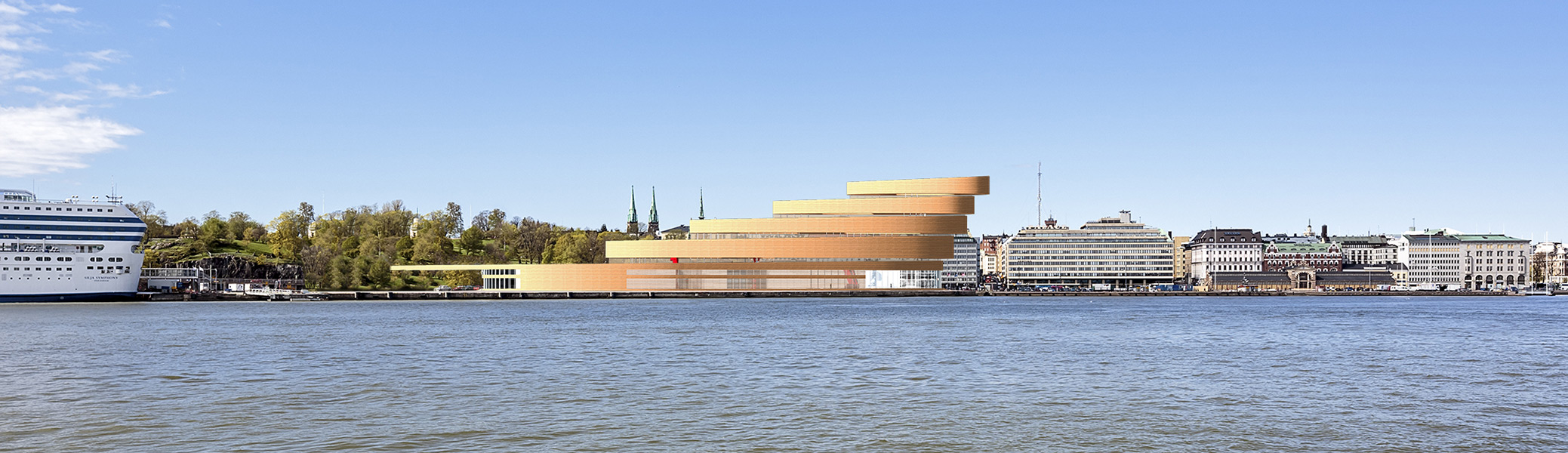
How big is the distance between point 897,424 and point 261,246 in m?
178

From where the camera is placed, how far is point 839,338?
47.9 metres

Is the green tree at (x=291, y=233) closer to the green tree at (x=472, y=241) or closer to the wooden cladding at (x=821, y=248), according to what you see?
the green tree at (x=472, y=241)

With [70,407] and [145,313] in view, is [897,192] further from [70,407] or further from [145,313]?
[70,407]

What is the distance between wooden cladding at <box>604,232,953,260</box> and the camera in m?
136

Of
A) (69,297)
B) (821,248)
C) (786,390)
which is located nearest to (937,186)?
(821,248)

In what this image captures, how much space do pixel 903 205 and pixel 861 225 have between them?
5.57m

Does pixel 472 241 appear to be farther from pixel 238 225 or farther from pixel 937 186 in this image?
pixel 937 186

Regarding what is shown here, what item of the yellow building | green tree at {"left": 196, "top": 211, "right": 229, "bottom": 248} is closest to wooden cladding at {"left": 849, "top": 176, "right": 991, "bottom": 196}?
the yellow building

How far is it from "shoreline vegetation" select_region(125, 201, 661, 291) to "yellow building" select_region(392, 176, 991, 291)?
79.7 feet

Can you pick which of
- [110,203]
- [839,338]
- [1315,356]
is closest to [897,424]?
[1315,356]

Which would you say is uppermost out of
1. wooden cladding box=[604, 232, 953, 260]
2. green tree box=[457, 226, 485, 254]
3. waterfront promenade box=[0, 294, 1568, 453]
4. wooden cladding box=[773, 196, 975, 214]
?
wooden cladding box=[773, 196, 975, 214]

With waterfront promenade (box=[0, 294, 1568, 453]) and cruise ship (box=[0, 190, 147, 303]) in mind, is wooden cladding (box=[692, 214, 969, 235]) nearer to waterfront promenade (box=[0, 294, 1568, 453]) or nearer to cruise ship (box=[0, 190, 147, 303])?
cruise ship (box=[0, 190, 147, 303])

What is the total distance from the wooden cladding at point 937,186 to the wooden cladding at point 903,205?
2.55 ft

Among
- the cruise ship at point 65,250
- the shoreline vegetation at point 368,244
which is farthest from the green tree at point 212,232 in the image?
the cruise ship at point 65,250
